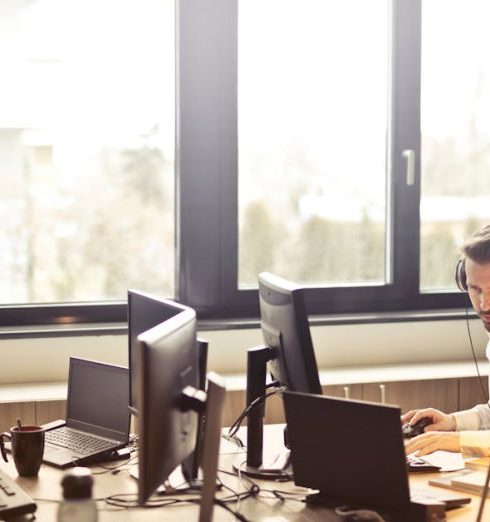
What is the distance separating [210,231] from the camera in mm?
3684

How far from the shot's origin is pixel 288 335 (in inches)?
84.7

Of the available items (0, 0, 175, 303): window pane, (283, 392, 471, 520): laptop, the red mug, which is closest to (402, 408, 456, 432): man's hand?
(283, 392, 471, 520): laptop

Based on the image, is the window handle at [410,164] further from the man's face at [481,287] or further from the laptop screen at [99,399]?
the laptop screen at [99,399]

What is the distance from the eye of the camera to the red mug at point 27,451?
87.3 inches

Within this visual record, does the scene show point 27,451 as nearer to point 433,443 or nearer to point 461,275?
point 433,443

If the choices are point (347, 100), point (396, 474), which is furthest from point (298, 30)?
point (396, 474)

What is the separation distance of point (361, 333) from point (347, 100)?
94cm

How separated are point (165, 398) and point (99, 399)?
0.80 meters

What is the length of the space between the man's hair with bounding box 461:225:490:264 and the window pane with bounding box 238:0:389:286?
1.28 meters

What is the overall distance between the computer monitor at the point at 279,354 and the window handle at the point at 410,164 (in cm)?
171

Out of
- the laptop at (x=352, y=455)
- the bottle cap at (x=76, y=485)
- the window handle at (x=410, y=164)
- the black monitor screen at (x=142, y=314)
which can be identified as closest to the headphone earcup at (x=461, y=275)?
the laptop at (x=352, y=455)

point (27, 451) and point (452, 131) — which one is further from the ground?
point (452, 131)

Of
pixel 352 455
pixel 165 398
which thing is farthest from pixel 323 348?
pixel 165 398

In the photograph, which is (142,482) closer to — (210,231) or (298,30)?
(210,231)
